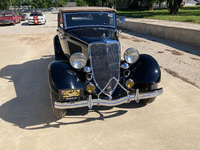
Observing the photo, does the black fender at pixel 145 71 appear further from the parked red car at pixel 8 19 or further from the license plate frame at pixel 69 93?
the parked red car at pixel 8 19

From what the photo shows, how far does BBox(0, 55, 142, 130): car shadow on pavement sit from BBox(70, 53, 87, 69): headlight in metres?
1.02

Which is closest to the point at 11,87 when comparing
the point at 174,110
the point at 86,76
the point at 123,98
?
the point at 86,76

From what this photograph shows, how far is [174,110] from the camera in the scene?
3.96 m

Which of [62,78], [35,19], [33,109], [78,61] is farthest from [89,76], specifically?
[35,19]

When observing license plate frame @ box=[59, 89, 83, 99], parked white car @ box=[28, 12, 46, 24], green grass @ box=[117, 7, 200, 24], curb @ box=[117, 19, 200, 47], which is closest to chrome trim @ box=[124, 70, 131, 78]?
license plate frame @ box=[59, 89, 83, 99]

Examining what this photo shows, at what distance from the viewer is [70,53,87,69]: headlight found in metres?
3.54

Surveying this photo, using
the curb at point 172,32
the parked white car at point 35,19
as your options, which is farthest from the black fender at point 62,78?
the parked white car at point 35,19

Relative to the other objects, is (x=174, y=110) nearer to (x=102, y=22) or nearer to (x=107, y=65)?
(x=107, y=65)

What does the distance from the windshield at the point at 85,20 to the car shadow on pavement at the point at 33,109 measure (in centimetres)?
182

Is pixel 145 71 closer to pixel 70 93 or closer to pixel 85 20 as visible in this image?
pixel 70 93

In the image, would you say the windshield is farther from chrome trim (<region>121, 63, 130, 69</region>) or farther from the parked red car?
the parked red car

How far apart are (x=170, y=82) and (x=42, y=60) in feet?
16.2

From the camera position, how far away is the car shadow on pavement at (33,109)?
365 centimetres

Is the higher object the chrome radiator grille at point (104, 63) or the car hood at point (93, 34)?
the car hood at point (93, 34)
